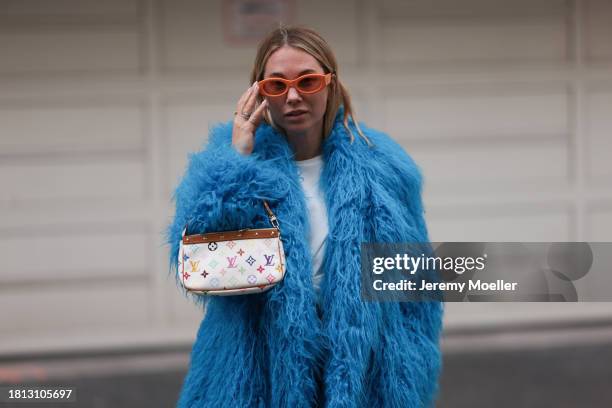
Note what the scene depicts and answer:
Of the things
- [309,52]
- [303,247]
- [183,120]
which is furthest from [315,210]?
[183,120]

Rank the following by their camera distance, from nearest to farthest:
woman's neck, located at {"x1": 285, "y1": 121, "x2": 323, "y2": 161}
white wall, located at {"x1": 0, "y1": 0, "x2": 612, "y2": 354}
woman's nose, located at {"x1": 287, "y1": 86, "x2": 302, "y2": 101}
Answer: woman's nose, located at {"x1": 287, "y1": 86, "x2": 302, "y2": 101} → woman's neck, located at {"x1": 285, "y1": 121, "x2": 323, "y2": 161} → white wall, located at {"x1": 0, "y1": 0, "x2": 612, "y2": 354}

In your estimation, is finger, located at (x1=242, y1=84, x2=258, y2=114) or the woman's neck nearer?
finger, located at (x1=242, y1=84, x2=258, y2=114)

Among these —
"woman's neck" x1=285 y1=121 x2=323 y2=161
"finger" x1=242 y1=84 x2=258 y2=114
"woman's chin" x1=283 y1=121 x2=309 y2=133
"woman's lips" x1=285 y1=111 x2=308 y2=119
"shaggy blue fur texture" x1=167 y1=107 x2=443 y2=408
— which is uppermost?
"finger" x1=242 y1=84 x2=258 y2=114

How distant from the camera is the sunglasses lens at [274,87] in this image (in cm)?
171

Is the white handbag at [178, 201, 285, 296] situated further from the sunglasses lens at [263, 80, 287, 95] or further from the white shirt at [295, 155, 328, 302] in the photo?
the sunglasses lens at [263, 80, 287, 95]

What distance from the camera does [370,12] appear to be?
5.21m

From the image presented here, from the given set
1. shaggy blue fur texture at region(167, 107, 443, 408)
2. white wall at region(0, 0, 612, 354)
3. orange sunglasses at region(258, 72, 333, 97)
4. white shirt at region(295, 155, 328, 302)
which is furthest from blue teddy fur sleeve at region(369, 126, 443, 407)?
white wall at region(0, 0, 612, 354)

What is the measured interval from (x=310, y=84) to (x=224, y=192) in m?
0.35

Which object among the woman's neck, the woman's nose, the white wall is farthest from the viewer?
the white wall

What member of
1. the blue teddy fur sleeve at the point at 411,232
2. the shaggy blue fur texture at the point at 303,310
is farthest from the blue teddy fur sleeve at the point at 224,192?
the blue teddy fur sleeve at the point at 411,232

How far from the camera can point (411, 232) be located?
1.80m

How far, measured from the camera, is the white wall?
511 cm

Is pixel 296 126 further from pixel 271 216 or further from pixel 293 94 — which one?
pixel 271 216

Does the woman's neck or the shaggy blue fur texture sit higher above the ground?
the woman's neck
